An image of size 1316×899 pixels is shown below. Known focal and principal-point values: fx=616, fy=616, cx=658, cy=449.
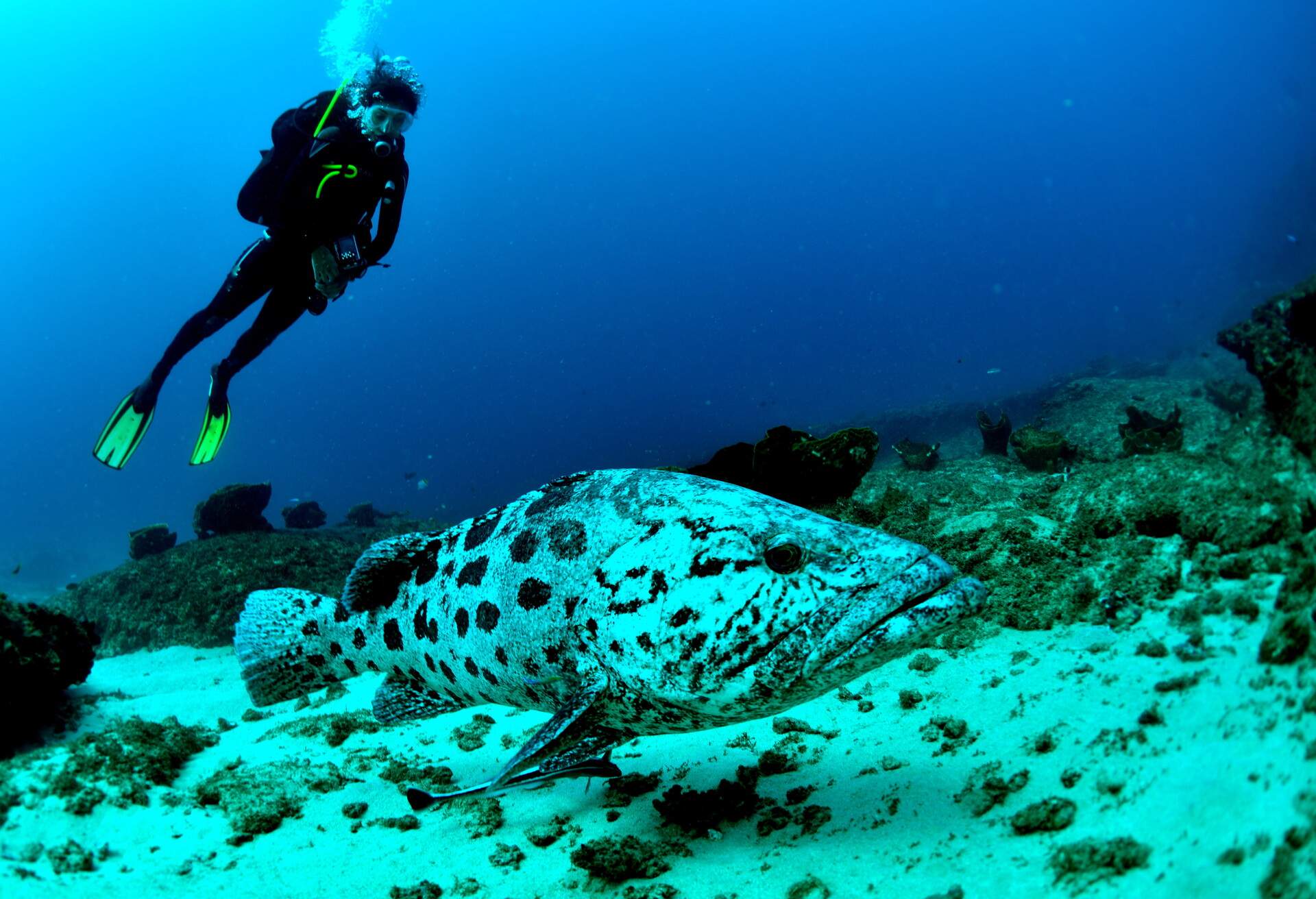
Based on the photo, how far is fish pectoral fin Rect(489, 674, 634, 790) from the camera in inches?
98.1

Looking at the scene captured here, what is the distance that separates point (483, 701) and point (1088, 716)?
2.84 metres

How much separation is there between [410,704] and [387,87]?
6.83 metres

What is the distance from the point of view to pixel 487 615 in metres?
3.18

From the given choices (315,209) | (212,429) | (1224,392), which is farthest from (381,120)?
(1224,392)

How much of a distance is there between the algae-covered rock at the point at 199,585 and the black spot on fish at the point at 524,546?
7559 millimetres

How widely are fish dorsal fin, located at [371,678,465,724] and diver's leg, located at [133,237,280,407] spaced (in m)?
5.44

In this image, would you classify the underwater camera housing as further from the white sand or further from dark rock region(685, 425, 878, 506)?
the white sand

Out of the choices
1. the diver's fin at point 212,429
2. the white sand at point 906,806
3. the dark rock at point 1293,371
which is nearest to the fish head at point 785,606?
the white sand at point 906,806

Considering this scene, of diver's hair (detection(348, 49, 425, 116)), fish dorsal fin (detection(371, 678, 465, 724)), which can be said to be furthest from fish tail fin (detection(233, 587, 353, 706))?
diver's hair (detection(348, 49, 425, 116))

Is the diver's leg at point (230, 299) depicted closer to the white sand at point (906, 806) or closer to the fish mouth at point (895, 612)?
the white sand at point (906, 806)

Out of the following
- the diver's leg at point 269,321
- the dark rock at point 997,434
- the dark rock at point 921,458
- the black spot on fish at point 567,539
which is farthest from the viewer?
the dark rock at point 997,434

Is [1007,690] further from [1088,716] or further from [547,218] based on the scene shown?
[547,218]

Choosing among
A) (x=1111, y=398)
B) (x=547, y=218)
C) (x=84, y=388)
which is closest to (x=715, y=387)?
(x=547, y=218)

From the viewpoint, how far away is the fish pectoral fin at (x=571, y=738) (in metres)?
2.49
